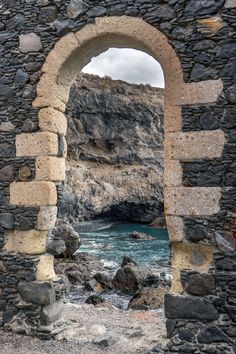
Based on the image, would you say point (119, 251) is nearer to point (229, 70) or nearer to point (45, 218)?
point (45, 218)

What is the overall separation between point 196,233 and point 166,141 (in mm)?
1148

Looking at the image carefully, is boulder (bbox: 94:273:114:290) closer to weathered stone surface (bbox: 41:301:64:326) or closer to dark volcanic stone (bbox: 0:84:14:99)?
weathered stone surface (bbox: 41:301:64:326)

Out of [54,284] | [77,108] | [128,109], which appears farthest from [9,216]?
[128,109]

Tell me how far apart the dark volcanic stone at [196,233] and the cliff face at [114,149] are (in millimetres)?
26951

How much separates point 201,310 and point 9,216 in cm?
278

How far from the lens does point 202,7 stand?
4910 millimetres

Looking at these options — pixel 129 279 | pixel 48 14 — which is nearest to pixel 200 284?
pixel 48 14

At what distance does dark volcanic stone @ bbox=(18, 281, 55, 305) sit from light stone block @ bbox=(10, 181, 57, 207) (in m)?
1.05

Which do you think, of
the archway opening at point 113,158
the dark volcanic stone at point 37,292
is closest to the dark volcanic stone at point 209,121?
the dark volcanic stone at point 37,292

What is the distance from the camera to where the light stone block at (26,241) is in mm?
5598

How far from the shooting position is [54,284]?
570cm

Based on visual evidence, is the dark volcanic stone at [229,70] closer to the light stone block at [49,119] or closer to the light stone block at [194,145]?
the light stone block at [194,145]

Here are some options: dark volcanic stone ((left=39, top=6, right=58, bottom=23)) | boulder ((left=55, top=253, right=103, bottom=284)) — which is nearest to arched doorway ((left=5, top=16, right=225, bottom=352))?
dark volcanic stone ((left=39, top=6, right=58, bottom=23))

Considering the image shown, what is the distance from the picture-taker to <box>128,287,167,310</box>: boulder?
8.96m
